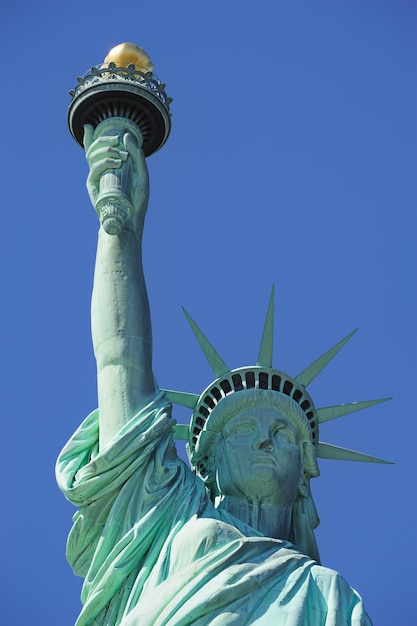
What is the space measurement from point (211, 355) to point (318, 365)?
39.4 inches

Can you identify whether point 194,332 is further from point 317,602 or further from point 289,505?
point 317,602

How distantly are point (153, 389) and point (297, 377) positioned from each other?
2.02 metres

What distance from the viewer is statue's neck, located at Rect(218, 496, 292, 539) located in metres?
17.9

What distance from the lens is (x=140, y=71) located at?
19.3 m

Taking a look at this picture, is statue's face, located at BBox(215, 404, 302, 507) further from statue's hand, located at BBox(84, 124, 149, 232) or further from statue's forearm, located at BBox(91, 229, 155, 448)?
statue's hand, located at BBox(84, 124, 149, 232)

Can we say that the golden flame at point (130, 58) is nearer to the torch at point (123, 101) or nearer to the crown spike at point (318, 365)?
the torch at point (123, 101)

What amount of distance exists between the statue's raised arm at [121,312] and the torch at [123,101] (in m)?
0.46

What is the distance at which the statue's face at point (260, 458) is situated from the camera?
18.0 meters

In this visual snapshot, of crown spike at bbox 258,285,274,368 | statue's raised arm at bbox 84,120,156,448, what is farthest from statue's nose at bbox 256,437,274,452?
crown spike at bbox 258,285,274,368

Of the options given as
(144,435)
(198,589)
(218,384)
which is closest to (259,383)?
(218,384)

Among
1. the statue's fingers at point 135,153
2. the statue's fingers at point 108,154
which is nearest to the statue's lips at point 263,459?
the statue's fingers at point 135,153

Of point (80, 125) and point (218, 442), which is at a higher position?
point (80, 125)

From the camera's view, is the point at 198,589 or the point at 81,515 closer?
the point at 198,589

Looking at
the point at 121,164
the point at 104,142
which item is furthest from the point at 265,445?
the point at 104,142
